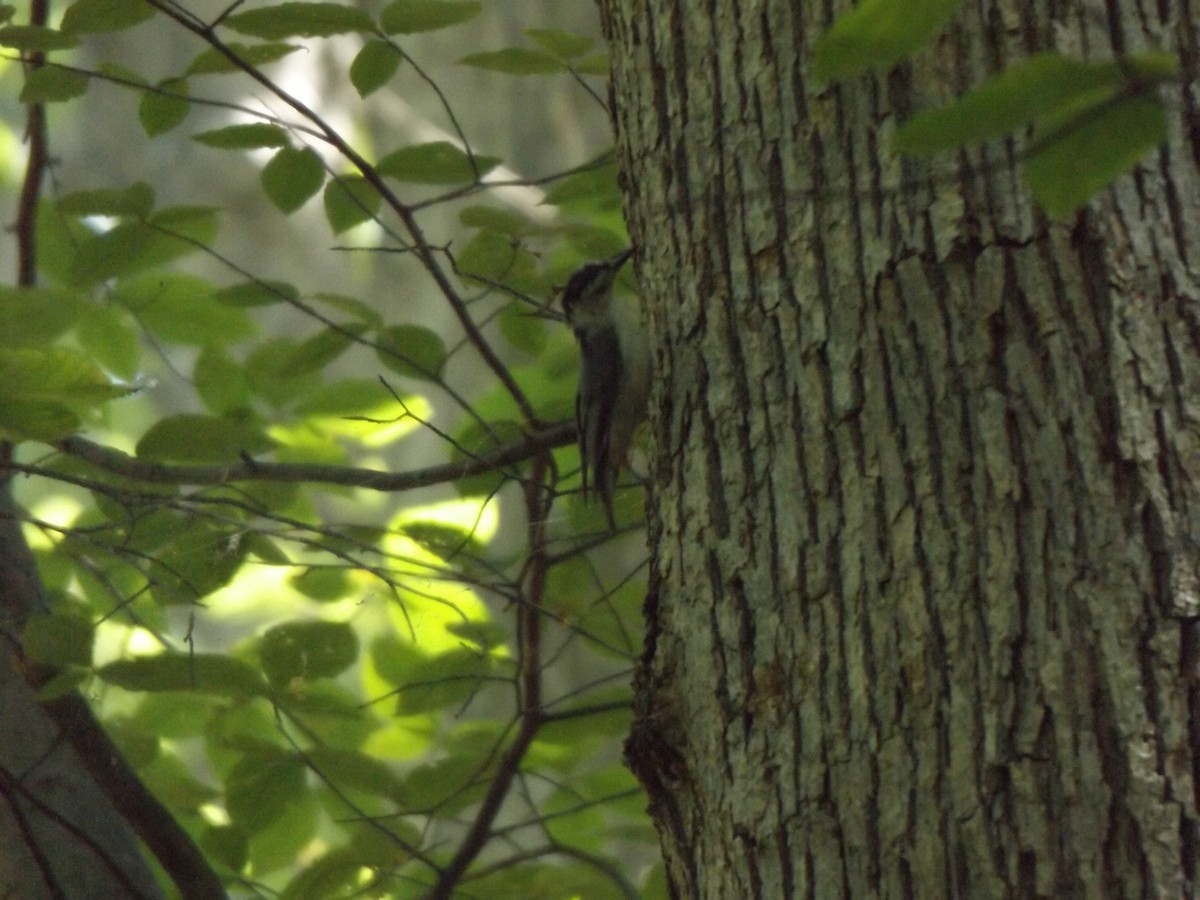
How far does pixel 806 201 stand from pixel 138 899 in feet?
5.75

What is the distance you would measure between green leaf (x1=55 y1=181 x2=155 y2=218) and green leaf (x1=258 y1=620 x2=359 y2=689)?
856mm

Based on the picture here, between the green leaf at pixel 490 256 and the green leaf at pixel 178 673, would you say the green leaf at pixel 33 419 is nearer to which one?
the green leaf at pixel 178 673

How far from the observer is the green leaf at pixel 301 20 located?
1980 millimetres

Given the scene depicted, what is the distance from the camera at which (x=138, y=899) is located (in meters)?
2.35

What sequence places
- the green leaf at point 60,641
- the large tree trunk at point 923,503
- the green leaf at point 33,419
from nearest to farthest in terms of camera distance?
the large tree trunk at point 923,503
the green leaf at point 33,419
the green leaf at point 60,641

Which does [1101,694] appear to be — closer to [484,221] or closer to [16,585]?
[484,221]

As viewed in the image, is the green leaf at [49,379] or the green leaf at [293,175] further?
the green leaf at [293,175]

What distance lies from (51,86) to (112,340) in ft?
2.29

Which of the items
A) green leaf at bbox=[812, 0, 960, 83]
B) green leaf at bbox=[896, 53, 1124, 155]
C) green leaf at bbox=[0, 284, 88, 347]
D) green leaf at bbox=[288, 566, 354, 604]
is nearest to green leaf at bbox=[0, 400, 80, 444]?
green leaf at bbox=[0, 284, 88, 347]

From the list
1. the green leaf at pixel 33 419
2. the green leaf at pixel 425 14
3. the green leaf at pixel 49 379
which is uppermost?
the green leaf at pixel 425 14

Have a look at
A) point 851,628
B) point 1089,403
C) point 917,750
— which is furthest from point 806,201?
point 917,750

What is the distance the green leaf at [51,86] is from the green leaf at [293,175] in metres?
0.36

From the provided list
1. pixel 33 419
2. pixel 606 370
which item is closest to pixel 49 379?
pixel 33 419

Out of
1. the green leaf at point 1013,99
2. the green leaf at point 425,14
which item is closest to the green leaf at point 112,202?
the green leaf at point 425,14
